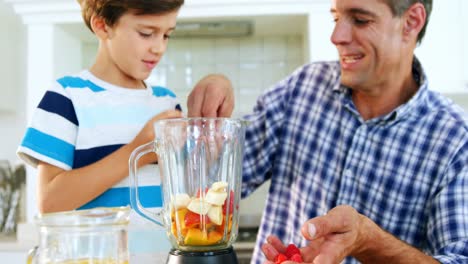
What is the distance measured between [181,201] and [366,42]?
72 centimetres

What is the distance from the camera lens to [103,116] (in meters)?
0.94

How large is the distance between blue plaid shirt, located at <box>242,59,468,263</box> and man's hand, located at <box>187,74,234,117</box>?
1.19 feet

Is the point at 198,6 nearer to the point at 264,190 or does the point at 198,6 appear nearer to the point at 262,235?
the point at 264,190

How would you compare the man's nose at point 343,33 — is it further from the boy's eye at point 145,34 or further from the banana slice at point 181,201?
the banana slice at point 181,201

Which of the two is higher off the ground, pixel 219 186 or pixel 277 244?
pixel 219 186

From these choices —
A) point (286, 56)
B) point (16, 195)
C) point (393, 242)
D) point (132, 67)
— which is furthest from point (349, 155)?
point (16, 195)

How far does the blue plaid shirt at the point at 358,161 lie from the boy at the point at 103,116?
0.41 meters

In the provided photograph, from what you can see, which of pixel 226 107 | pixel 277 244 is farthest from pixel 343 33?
pixel 277 244

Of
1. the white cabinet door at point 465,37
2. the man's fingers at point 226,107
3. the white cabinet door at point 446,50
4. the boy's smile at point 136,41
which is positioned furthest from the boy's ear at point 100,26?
the white cabinet door at point 465,37

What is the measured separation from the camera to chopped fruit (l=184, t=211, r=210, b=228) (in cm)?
63

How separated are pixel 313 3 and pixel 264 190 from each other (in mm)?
882

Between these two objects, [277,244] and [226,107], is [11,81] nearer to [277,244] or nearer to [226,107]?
[226,107]

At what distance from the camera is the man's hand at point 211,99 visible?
931mm

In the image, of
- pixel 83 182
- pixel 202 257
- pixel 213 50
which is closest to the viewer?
pixel 202 257
